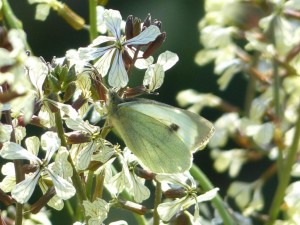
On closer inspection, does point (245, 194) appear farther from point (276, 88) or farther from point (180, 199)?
point (180, 199)

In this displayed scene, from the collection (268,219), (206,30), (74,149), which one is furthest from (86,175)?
(206,30)

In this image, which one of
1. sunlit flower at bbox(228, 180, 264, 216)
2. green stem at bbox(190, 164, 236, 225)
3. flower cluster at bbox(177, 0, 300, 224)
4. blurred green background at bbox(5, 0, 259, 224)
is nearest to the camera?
green stem at bbox(190, 164, 236, 225)

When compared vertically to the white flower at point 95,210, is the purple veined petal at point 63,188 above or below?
above

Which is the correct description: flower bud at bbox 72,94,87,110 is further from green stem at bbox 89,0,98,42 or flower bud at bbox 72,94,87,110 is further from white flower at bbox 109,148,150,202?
green stem at bbox 89,0,98,42

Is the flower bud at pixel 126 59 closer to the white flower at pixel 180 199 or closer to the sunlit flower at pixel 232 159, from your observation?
the white flower at pixel 180 199

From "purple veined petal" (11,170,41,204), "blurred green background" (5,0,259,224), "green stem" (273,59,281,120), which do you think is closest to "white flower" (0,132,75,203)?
"purple veined petal" (11,170,41,204)

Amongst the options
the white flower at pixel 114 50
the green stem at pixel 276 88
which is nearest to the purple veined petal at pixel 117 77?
the white flower at pixel 114 50

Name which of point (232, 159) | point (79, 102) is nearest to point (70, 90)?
point (79, 102)
